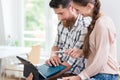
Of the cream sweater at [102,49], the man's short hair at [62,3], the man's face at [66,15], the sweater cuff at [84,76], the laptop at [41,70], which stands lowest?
the laptop at [41,70]

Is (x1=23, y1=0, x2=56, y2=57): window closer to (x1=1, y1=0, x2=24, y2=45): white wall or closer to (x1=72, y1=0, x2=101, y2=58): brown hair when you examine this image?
(x1=1, y1=0, x2=24, y2=45): white wall

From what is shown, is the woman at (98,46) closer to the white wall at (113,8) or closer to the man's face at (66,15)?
the man's face at (66,15)

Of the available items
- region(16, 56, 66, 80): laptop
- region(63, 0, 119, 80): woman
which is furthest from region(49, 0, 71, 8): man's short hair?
region(16, 56, 66, 80): laptop

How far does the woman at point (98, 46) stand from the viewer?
1.39m

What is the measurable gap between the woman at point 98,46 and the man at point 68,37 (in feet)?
0.56

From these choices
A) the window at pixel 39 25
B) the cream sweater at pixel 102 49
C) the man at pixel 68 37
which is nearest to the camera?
the cream sweater at pixel 102 49

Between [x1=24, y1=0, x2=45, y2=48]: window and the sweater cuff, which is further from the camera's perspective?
[x1=24, y1=0, x2=45, y2=48]: window

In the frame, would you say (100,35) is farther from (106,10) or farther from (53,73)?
(106,10)

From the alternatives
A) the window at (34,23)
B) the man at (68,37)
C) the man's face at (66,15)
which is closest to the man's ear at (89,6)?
the man at (68,37)

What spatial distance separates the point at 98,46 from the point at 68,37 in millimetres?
442

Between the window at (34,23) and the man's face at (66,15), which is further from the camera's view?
the window at (34,23)

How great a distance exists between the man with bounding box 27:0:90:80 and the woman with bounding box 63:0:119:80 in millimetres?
171

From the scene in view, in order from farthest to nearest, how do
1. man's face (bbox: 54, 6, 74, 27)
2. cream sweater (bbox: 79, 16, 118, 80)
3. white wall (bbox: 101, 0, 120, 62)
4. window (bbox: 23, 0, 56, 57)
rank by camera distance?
1. window (bbox: 23, 0, 56, 57)
2. white wall (bbox: 101, 0, 120, 62)
3. man's face (bbox: 54, 6, 74, 27)
4. cream sweater (bbox: 79, 16, 118, 80)

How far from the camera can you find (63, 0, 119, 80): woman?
54.6 inches
